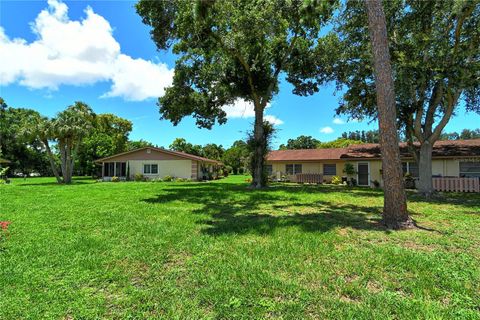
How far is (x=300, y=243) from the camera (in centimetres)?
559

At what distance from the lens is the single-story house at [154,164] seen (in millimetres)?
31219

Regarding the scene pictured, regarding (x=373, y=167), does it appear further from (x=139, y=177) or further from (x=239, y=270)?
(x=139, y=177)

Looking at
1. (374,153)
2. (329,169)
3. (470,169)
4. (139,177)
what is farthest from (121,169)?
(470,169)

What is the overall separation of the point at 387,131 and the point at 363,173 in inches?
727

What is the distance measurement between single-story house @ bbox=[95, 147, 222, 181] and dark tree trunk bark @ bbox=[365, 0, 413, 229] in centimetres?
2527

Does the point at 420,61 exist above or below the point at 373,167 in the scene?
above

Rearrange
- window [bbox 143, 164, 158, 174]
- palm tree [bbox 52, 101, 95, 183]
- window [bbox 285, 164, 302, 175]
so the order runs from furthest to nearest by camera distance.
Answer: window [bbox 143, 164, 158, 174]
window [bbox 285, 164, 302, 175]
palm tree [bbox 52, 101, 95, 183]

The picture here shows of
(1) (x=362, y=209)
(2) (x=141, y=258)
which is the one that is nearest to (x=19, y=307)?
(2) (x=141, y=258)

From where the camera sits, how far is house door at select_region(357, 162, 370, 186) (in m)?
23.9

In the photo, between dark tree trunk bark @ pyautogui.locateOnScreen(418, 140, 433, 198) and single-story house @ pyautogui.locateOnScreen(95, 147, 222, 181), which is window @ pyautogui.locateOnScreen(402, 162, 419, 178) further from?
single-story house @ pyautogui.locateOnScreen(95, 147, 222, 181)

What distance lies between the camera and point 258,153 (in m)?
19.6

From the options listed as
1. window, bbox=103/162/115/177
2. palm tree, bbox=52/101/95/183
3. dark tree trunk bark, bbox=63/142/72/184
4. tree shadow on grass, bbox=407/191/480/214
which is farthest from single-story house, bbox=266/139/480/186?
dark tree trunk bark, bbox=63/142/72/184

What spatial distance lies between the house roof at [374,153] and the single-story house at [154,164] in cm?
862

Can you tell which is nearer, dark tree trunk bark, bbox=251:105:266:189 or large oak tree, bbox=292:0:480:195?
large oak tree, bbox=292:0:480:195
